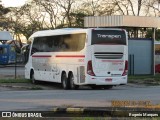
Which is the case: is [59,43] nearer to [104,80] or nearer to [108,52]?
[108,52]

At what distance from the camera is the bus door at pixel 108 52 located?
2500cm

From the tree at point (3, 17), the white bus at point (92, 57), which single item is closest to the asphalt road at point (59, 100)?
the white bus at point (92, 57)

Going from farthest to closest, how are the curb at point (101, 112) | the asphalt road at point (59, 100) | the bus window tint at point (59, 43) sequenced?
the bus window tint at point (59, 43) → the asphalt road at point (59, 100) → the curb at point (101, 112)

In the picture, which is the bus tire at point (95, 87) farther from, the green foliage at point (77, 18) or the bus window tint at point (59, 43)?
the green foliage at point (77, 18)

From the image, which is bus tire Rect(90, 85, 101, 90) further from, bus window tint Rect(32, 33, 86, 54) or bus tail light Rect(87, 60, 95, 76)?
bus window tint Rect(32, 33, 86, 54)

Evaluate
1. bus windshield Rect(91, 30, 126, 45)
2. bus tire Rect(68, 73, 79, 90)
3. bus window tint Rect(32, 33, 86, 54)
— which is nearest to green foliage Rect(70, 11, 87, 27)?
bus window tint Rect(32, 33, 86, 54)

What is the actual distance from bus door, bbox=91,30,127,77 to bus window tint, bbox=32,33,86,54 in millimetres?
771

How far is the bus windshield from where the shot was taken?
81.9 feet

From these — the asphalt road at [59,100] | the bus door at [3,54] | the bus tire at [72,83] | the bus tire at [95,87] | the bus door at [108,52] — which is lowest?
the bus door at [3,54]

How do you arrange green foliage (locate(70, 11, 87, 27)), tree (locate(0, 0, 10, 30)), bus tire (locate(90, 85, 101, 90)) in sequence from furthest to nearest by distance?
tree (locate(0, 0, 10, 30))
green foliage (locate(70, 11, 87, 27))
bus tire (locate(90, 85, 101, 90))

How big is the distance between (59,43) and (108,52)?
139 inches

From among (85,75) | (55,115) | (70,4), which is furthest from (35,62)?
(70,4)

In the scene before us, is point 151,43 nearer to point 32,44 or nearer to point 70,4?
point 32,44

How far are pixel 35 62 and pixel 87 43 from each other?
254 inches
